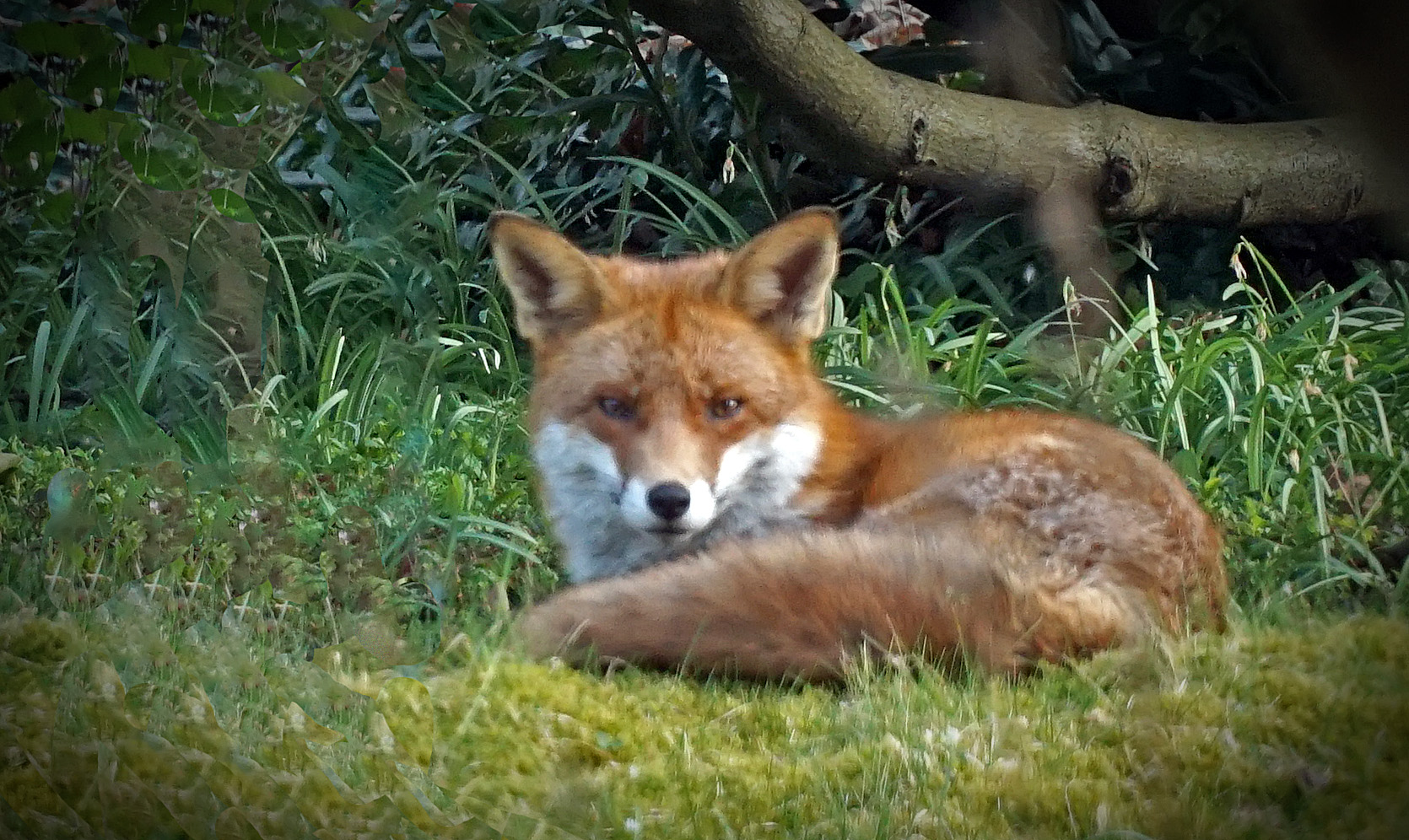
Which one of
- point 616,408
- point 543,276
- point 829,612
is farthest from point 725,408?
point 829,612

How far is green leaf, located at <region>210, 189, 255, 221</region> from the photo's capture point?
123 inches

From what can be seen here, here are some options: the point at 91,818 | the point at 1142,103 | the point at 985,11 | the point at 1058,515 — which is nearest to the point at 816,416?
the point at 1058,515

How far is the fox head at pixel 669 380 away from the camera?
2.87 meters

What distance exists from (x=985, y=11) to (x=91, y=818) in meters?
2.04

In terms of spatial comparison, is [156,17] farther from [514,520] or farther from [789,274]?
[514,520]

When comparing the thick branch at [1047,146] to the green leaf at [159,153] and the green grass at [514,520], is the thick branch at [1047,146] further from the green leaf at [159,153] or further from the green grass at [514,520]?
the green leaf at [159,153]

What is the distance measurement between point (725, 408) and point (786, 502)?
1.02ft

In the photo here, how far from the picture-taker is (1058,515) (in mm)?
2740

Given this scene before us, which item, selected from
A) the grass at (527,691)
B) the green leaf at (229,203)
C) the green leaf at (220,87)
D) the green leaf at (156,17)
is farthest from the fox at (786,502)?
the green leaf at (156,17)

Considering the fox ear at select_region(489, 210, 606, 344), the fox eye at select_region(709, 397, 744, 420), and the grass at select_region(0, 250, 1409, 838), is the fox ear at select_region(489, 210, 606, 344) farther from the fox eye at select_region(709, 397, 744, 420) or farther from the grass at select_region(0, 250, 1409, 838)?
the grass at select_region(0, 250, 1409, 838)

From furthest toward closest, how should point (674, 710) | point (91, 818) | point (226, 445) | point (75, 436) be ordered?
point (226, 445), point (75, 436), point (674, 710), point (91, 818)

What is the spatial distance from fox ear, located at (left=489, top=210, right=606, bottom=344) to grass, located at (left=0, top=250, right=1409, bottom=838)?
0.57 m

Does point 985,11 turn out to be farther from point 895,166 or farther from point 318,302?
point 318,302

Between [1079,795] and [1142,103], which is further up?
[1142,103]
